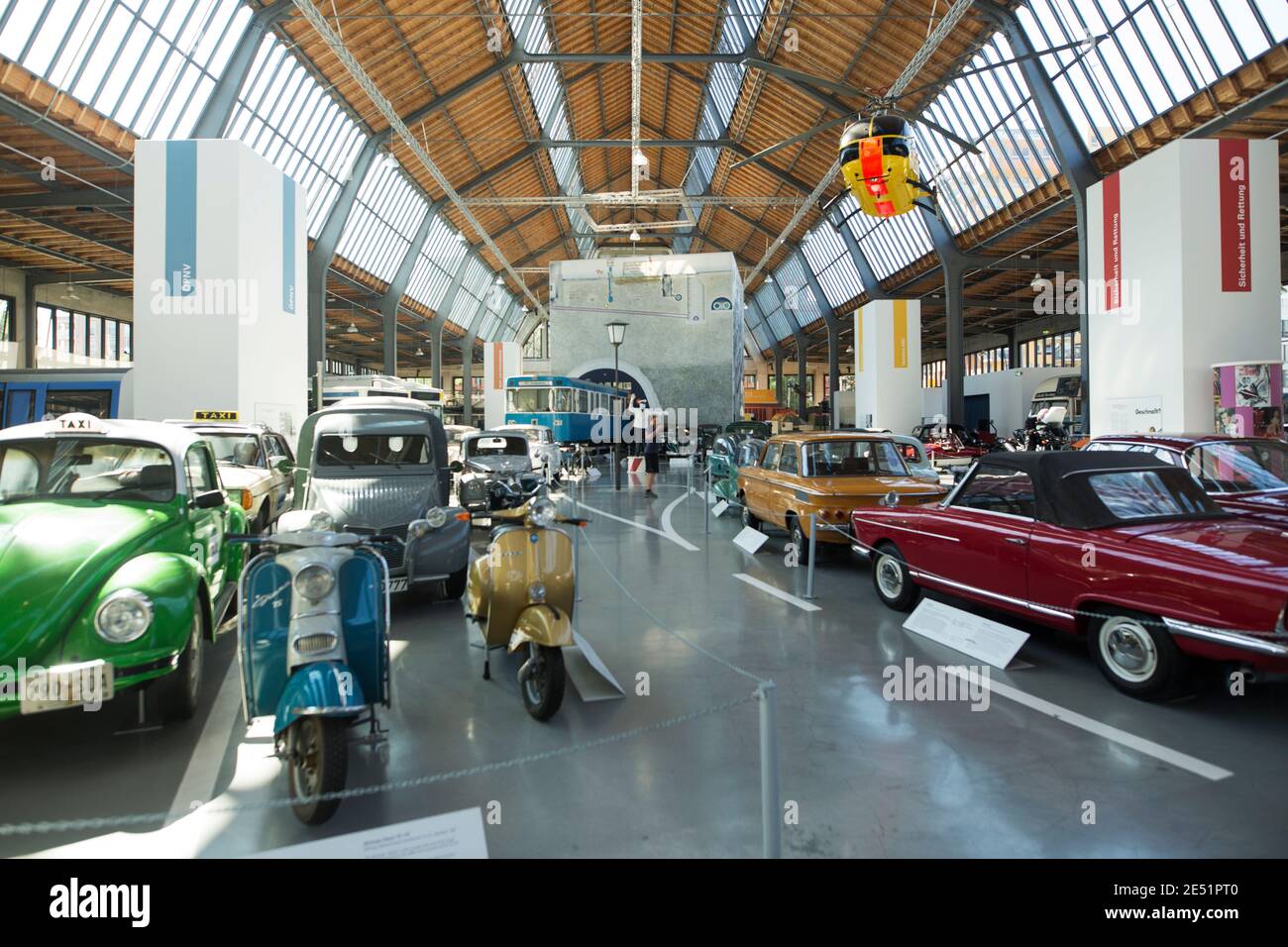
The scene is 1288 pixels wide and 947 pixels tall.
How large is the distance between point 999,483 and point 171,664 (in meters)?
5.51

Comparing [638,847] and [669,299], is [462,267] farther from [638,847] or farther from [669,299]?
[638,847]

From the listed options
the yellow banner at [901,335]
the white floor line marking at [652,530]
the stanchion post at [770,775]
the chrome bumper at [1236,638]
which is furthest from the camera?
the yellow banner at [901,335]

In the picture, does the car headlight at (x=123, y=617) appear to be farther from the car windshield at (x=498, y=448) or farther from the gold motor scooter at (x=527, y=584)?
the car windshield at (x=498, y=448)

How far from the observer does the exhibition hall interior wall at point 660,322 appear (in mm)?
34156

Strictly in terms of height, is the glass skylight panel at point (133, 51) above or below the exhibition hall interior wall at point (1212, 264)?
above

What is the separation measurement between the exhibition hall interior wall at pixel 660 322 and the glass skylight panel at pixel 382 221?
22.0 ft

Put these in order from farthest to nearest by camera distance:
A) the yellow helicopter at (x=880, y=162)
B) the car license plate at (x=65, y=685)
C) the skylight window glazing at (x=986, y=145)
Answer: the skylight window glazing at (x=986, y=145), the yellow helicopter at (x=880, y=162), the car license plate at (x=65, y=685)

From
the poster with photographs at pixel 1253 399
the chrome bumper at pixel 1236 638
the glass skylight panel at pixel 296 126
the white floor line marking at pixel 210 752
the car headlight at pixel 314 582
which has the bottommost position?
the white floor line marking at pixel 210 752

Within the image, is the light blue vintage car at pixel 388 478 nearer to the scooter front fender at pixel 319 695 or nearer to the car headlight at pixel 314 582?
the car headlight at pixel 314 582

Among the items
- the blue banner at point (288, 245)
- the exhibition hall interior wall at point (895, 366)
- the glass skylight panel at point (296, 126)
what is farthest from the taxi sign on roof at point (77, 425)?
the exhibition hall interior wall at point (895, 366)

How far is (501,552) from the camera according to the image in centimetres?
461

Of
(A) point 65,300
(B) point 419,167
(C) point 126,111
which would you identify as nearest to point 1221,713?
(C) point 126,111

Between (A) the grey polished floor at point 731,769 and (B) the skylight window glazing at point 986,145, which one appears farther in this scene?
(B) the skylight window glazing at point 986,145

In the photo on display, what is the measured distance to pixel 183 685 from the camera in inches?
157
